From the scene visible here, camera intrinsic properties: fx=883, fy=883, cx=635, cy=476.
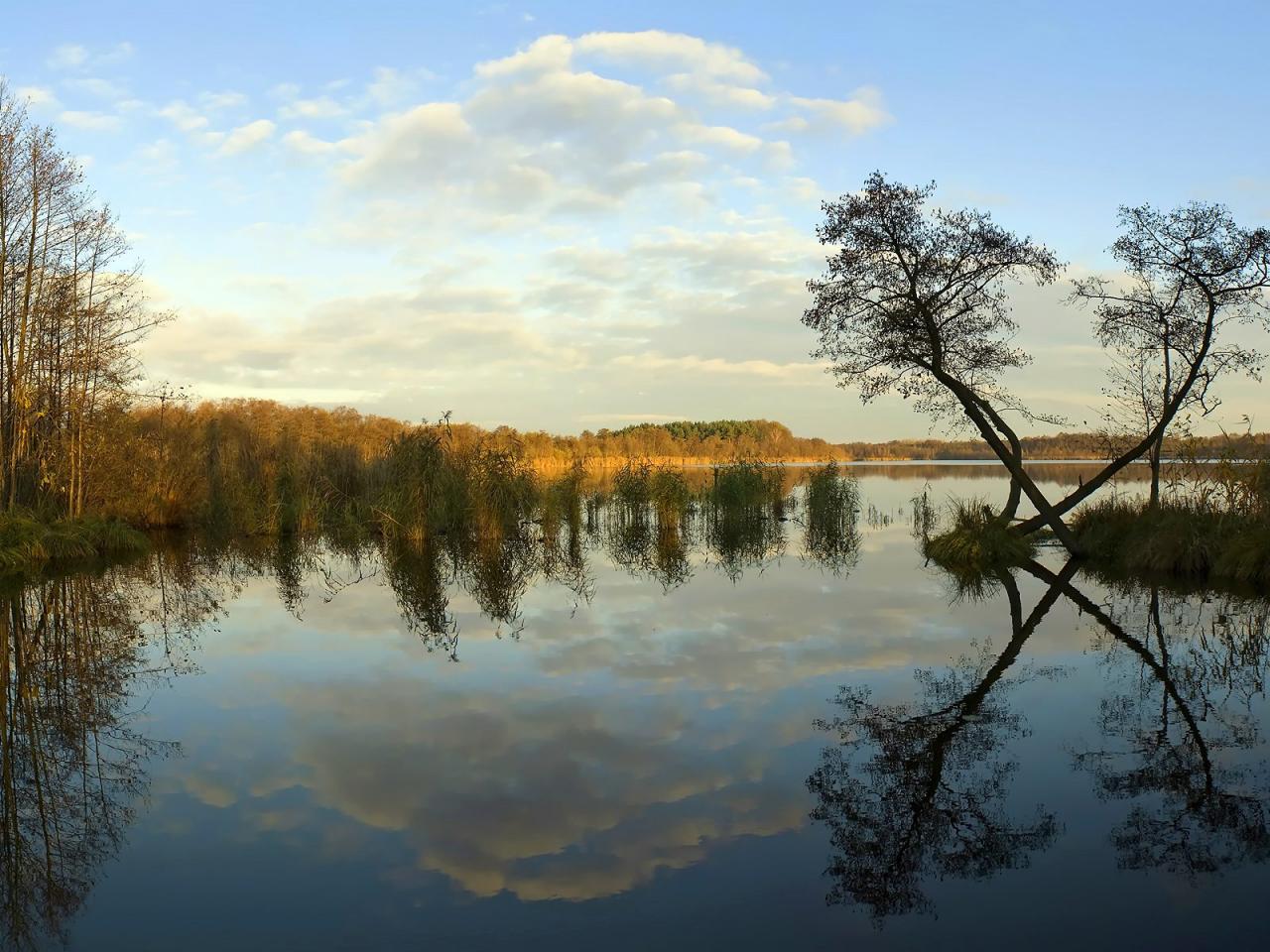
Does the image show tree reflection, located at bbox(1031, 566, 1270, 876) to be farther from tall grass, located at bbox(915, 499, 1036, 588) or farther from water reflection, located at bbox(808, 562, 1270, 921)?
tall grass, located at bbox(915, 499, 1036, 588)

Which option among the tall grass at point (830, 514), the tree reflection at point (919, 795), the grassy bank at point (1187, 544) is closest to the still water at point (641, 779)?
the tree reflection at point (919, 795)

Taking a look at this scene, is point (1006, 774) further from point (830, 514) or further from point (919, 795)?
point (830, 514)

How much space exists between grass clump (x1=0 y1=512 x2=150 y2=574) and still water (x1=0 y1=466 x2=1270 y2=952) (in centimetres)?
453

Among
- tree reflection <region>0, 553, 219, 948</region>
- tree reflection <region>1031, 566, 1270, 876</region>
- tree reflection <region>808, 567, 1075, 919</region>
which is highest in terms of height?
tree reflection <region>1031, 566, 1270, 876</region>

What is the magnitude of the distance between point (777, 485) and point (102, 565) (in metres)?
17.6

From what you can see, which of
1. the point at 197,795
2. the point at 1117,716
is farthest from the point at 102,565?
the point at 1117,716

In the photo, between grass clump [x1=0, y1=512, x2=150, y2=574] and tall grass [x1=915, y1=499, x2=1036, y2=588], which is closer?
grass clump [x1=0, y1=512, x2=150, y2=574]

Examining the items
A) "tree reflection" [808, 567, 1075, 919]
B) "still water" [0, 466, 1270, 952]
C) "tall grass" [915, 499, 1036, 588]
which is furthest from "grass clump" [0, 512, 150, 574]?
"tall grass" [915, 499, 1036, 588]

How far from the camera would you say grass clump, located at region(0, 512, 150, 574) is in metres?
14.4

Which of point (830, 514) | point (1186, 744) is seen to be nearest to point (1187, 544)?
point (1186, 744)

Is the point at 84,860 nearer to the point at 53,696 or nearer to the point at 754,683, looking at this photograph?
the point at 53,696

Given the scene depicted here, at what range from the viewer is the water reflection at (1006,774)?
157 inches

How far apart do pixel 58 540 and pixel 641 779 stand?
48.3 ft

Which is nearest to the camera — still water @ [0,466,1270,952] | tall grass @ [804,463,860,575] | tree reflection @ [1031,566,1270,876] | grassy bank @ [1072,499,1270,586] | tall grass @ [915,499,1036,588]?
still water @ [0,466,1270,952]
